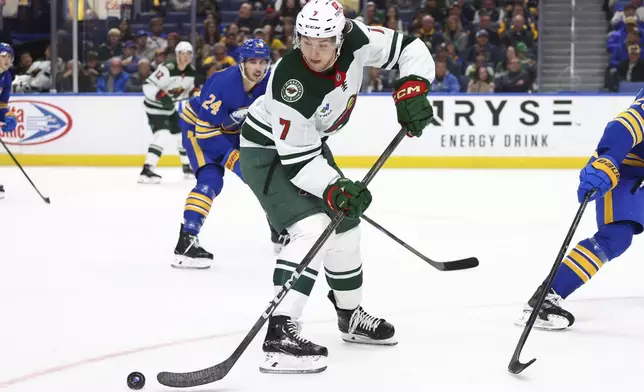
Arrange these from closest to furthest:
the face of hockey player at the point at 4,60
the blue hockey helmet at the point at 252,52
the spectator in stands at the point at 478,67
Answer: the blue hockey helmet at the point at 252,52 → the face of hockey player at the point at 4,60 → the spectator in stands at the point at 478,67

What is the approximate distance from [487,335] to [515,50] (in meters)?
7.29

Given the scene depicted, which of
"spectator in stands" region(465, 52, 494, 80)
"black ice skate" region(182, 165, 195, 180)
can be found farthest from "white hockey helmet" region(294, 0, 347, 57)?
"spectator in stands" region(465, 52, 494, 80)

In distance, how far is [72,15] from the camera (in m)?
9.95

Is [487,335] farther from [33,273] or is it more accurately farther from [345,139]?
[345,139]

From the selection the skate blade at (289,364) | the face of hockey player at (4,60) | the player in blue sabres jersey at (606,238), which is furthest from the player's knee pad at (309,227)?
the face of hockey player at (4,60)

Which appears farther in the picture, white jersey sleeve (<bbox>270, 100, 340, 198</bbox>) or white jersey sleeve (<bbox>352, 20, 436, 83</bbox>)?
white jersey sleeve (<bbox>352, 20, 436, 83</bbox>)

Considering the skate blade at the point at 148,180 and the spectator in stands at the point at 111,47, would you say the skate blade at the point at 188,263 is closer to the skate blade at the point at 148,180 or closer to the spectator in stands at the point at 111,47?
the skate blade at the point at 148,180

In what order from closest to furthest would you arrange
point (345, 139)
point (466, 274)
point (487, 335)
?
point (487, 335)
point (466, 274)
point (345, 139)

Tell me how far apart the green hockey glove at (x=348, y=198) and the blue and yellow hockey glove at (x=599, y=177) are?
2.45 ft

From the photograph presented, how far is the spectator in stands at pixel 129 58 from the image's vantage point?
10.2m

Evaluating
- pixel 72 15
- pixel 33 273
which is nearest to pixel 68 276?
pixel 33 273

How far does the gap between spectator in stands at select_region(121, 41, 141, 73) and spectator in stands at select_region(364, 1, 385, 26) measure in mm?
2472

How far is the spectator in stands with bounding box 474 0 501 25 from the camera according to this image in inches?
411

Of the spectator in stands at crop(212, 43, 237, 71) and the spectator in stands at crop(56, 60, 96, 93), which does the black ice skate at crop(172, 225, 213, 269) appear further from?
the spectator in stands at crop(212, 43, 237, 71)
